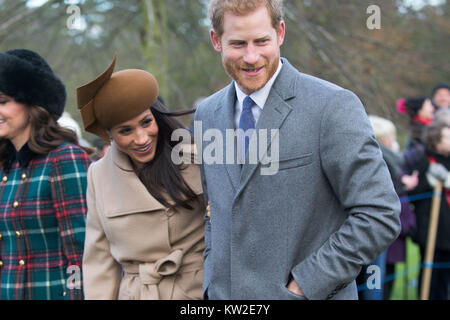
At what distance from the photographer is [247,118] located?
2207 mm

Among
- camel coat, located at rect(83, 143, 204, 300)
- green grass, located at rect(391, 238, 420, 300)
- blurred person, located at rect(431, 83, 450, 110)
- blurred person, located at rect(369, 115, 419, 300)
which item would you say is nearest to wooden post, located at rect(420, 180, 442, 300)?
blurred person, located at rect(369, 115, 419, 300)

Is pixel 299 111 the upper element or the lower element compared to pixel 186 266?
upper

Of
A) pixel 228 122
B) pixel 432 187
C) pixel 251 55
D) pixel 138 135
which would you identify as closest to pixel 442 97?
pixel 432 187

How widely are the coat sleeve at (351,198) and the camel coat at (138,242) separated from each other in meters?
0.83

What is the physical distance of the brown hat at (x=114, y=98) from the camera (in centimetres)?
260

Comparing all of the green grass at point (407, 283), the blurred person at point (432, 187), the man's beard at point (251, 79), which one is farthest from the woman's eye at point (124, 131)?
the green grass at point (407, 283)

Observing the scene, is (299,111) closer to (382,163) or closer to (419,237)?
(382,163)

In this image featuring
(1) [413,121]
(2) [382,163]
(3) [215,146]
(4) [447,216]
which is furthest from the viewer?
(1) [413,121]

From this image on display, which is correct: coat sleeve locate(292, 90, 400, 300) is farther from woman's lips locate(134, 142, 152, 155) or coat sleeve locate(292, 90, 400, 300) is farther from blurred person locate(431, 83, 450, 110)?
blurred person locate(431, 83, 450, 110)

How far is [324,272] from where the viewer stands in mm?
1987
